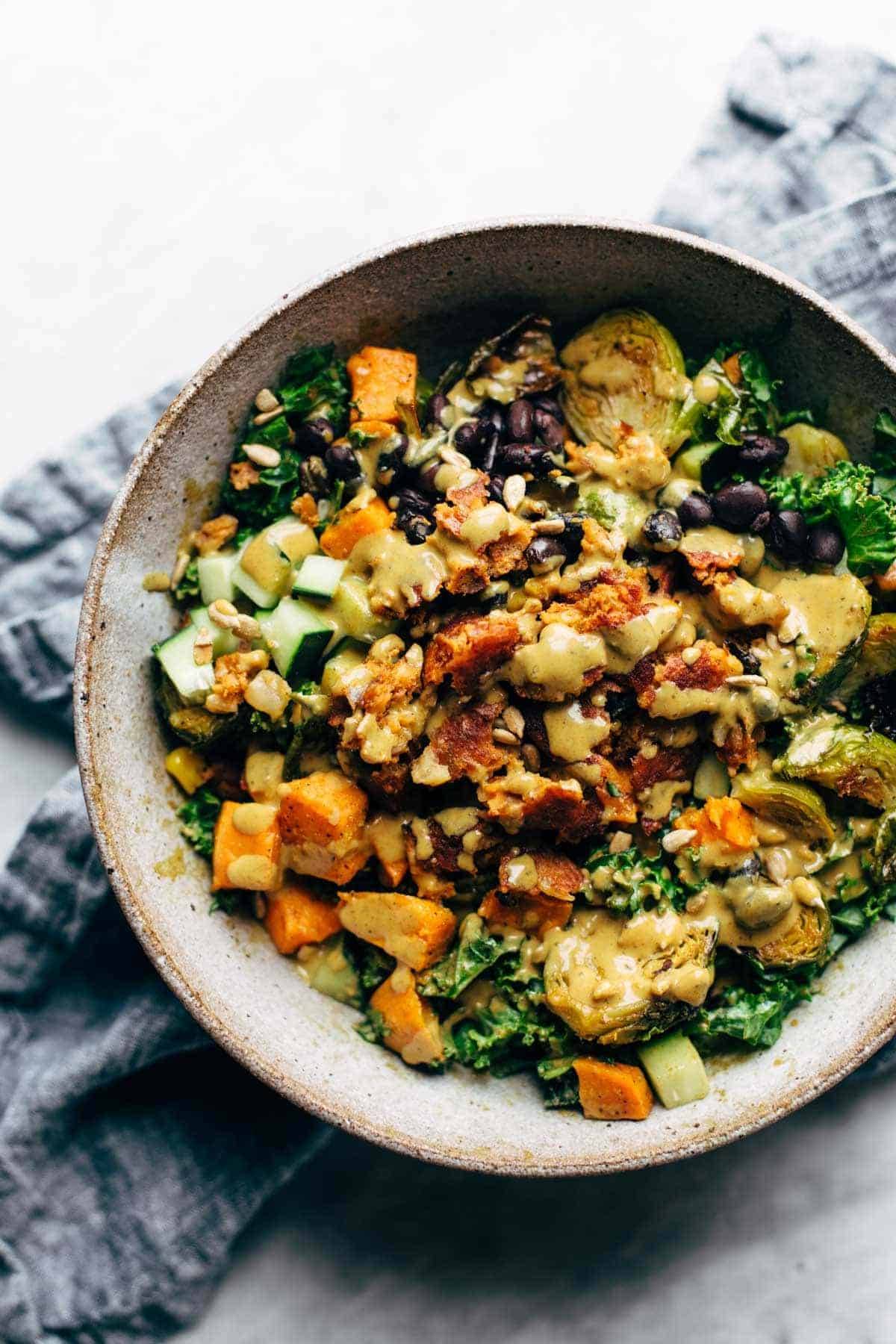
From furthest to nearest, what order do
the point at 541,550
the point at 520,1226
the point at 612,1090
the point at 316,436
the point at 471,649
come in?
the point at 520,1226 → the point at 316,436 → the point at 612,1090 → the point at 541,550 → the point at 471,649

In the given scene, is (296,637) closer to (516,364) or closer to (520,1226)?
(516,364)

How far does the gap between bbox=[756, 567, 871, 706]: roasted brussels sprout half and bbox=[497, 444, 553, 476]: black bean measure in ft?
2.41

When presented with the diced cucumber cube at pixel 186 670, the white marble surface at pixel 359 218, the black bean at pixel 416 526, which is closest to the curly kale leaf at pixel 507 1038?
the white marble surface at pixel 359 218

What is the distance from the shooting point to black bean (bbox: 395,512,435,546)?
3021 mm

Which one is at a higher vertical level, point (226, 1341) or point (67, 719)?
point (67, 719)

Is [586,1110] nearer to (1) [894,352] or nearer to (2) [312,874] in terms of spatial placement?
(2) [312,874]

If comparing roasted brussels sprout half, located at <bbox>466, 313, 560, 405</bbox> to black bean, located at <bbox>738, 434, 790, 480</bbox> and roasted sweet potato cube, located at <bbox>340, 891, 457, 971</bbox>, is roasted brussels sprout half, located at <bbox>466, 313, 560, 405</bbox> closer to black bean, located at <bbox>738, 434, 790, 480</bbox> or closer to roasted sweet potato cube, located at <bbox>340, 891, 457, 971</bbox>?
black bean, located at <bbox>738, 434, 790, 480</bbox>

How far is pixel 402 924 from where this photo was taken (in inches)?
120

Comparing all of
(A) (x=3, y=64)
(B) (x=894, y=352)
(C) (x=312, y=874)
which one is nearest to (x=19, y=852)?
(C) (x=312, y=874)

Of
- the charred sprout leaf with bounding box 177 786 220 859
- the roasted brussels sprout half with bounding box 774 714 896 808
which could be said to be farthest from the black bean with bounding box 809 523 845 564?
the charred sprout leaf with bounding box 177 786 220 859

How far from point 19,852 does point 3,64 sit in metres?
2.66

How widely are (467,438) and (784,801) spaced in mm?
1258

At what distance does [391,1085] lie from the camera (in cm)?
319

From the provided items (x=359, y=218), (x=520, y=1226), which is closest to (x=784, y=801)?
(x=520, y=1226)
